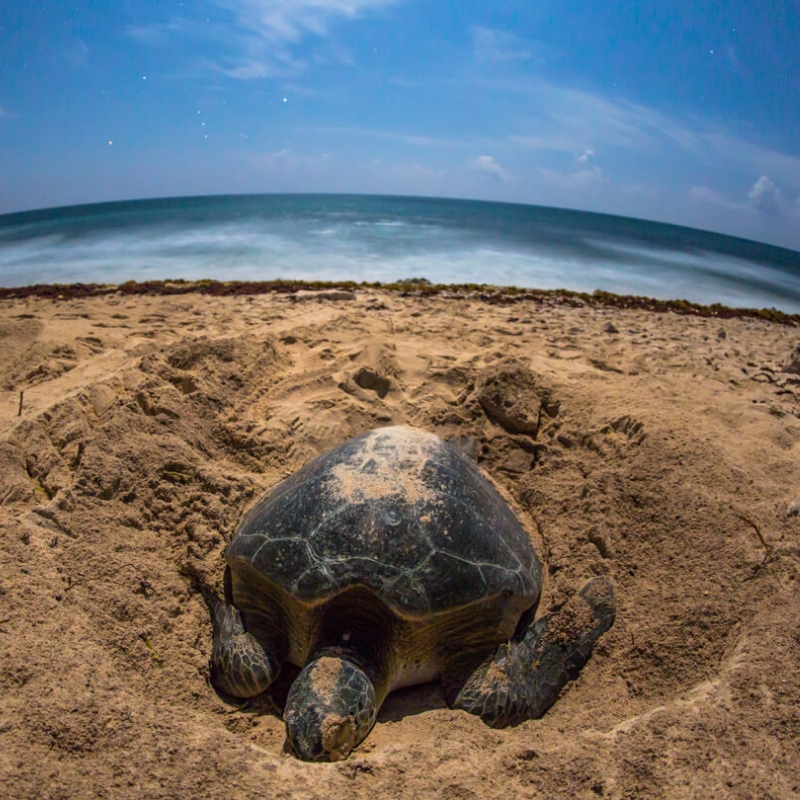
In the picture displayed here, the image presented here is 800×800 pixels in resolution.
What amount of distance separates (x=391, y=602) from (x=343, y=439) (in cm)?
128

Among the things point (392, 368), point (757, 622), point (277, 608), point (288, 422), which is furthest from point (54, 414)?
point (757, 622)

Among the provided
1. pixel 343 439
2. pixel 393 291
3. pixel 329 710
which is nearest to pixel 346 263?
pixel 393 291

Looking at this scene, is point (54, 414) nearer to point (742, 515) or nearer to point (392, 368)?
point (392, 368)

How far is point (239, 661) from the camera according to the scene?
181 cm

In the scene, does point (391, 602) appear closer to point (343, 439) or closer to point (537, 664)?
point (537, 664)

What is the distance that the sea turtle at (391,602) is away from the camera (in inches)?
70.0

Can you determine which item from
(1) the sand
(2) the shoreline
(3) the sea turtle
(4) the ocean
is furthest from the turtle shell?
(4) the ocean

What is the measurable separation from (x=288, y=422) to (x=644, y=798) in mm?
2268

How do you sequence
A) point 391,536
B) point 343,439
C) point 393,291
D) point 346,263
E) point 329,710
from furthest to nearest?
point 346,263
point 393,291
point 343,439
point 391,536
point 329,710

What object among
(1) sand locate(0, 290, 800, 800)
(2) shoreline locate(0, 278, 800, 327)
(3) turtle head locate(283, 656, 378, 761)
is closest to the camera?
(1) sand locate(0, 290, 800, 800)

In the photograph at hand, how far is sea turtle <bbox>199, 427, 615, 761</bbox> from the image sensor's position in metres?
1.78

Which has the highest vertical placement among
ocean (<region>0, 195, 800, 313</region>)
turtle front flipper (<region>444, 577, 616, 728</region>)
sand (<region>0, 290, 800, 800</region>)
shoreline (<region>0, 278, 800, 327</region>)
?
ocean (<region>0, 195, 800, 313</region>)

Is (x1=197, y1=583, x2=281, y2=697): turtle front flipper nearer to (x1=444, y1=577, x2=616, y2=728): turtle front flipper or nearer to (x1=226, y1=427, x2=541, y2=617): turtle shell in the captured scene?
(x1=226, y1=427, x2=541, y2=617): turtle shell

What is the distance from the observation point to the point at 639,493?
7.77ft
